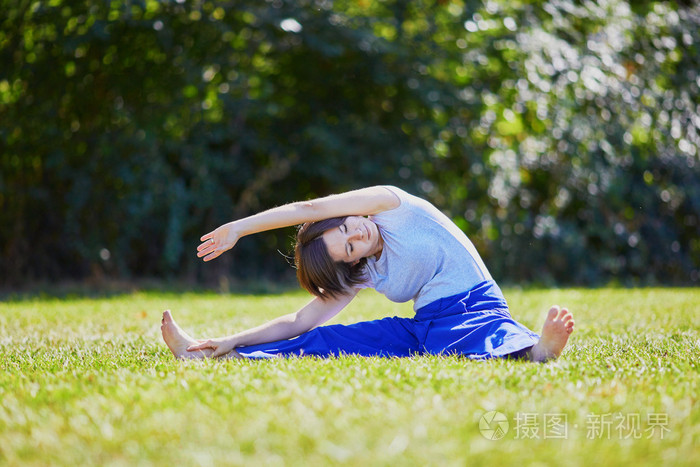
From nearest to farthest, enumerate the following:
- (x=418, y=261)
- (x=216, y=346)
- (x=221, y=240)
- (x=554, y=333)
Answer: (x=554, y=333), (x=221, y=240), (x=216, y=346), (x=418, y=261)

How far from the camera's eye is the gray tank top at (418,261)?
3057 millimetres

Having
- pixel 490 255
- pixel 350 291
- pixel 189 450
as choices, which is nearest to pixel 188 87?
pixel 490 255

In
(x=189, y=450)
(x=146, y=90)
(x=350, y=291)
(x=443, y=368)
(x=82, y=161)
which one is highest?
(x=189, y=450)

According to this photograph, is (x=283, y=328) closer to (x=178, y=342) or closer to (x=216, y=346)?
(x=216, y=346)

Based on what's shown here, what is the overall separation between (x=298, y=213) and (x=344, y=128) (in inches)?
222

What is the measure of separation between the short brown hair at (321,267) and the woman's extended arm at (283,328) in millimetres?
65

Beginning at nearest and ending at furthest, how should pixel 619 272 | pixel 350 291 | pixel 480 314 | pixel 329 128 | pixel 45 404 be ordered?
pixel 45 404 < pixel 480 314 < pixel 350 291 < pixel 329 128 < pixel 619 272

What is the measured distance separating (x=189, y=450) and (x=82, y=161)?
6563 millimetres

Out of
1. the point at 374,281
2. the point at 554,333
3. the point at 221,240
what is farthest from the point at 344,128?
the point at 554,333

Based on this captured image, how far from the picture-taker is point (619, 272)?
29.3 feet

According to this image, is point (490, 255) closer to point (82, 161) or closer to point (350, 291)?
point (82, 161)

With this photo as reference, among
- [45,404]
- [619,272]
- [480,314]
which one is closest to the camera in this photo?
[45,404]

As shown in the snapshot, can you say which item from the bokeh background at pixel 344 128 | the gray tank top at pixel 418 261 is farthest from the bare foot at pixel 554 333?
the bokeh background at pixel 344 128

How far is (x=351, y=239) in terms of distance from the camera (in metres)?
3.00
